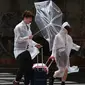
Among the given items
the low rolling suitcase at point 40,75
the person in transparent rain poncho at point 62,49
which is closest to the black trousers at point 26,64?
the low rolling suitcase at point 40,75

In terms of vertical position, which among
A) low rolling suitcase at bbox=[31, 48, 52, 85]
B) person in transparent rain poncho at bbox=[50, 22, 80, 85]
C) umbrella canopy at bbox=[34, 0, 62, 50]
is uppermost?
umbrella canopy at bbox=[34, 0, 62, 50]

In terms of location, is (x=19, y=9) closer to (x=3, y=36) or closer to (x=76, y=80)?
(x=3, y=36)

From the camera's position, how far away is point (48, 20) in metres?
9.66

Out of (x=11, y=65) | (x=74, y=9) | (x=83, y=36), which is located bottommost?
(x=11, y=65)

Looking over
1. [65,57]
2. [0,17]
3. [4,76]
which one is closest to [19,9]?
[0,17]

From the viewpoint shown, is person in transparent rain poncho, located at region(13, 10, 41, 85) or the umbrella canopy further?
the umbrella canopy

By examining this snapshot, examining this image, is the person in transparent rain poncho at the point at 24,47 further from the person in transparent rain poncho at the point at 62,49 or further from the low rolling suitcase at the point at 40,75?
the person in transparent rain poncho at the point at 62,49

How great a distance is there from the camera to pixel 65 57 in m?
9.27

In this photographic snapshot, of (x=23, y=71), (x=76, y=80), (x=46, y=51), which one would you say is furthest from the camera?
(x=46, y=51)

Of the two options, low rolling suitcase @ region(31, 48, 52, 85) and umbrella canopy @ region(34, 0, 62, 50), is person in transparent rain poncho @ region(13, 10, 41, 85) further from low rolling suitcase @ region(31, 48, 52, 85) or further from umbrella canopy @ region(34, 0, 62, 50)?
umbrella canopy @ region(34, 0, 62, 50)

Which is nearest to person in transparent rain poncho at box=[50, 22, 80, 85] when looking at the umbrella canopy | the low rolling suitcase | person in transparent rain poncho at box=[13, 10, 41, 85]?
the umbrella canopy

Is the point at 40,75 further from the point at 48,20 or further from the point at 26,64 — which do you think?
the point at 48,20

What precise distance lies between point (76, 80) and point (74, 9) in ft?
14.0

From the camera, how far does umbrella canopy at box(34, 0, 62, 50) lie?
9539mm
